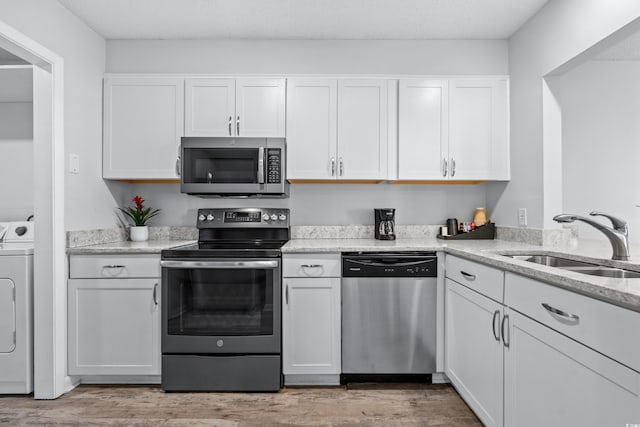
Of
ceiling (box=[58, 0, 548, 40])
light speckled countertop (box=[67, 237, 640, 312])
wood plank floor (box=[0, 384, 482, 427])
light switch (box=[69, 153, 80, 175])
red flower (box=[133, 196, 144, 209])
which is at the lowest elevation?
wood plank floor (box=[0, 384, 482, 427])

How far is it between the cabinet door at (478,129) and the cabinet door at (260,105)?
1250mm

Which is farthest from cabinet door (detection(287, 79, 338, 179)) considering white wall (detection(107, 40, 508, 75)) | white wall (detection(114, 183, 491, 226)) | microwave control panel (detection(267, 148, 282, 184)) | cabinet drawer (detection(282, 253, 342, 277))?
cabinet drawer (detection(282, 253, 342, 277))

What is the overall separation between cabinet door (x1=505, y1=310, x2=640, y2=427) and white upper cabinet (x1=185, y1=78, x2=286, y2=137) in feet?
6.67

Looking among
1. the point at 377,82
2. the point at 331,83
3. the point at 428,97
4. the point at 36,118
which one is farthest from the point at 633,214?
the point at 36,118

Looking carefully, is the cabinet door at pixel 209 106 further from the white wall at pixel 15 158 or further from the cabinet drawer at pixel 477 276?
the cabinet drawer at pixel 477 276

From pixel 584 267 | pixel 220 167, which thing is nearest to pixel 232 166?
pixel 220 167

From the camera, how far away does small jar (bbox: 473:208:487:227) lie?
3135mm

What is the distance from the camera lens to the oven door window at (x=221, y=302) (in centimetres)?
250

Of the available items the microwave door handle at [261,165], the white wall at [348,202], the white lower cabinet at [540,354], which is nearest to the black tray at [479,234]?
the white wall at [348,202]

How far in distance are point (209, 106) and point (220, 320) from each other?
152 cm

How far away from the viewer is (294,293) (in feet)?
8.37

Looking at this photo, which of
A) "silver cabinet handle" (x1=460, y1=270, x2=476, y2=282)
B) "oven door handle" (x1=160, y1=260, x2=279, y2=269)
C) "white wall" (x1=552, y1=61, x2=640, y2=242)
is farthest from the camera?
"white wall" (x1=552, y1=61, x2=640, y2=242)

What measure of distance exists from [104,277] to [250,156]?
1.22 metres

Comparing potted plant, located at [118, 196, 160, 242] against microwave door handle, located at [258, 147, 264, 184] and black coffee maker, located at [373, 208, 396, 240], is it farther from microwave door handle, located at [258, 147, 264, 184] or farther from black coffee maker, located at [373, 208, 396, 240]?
black coffee maker, located at [373, 208, 396, 240]
